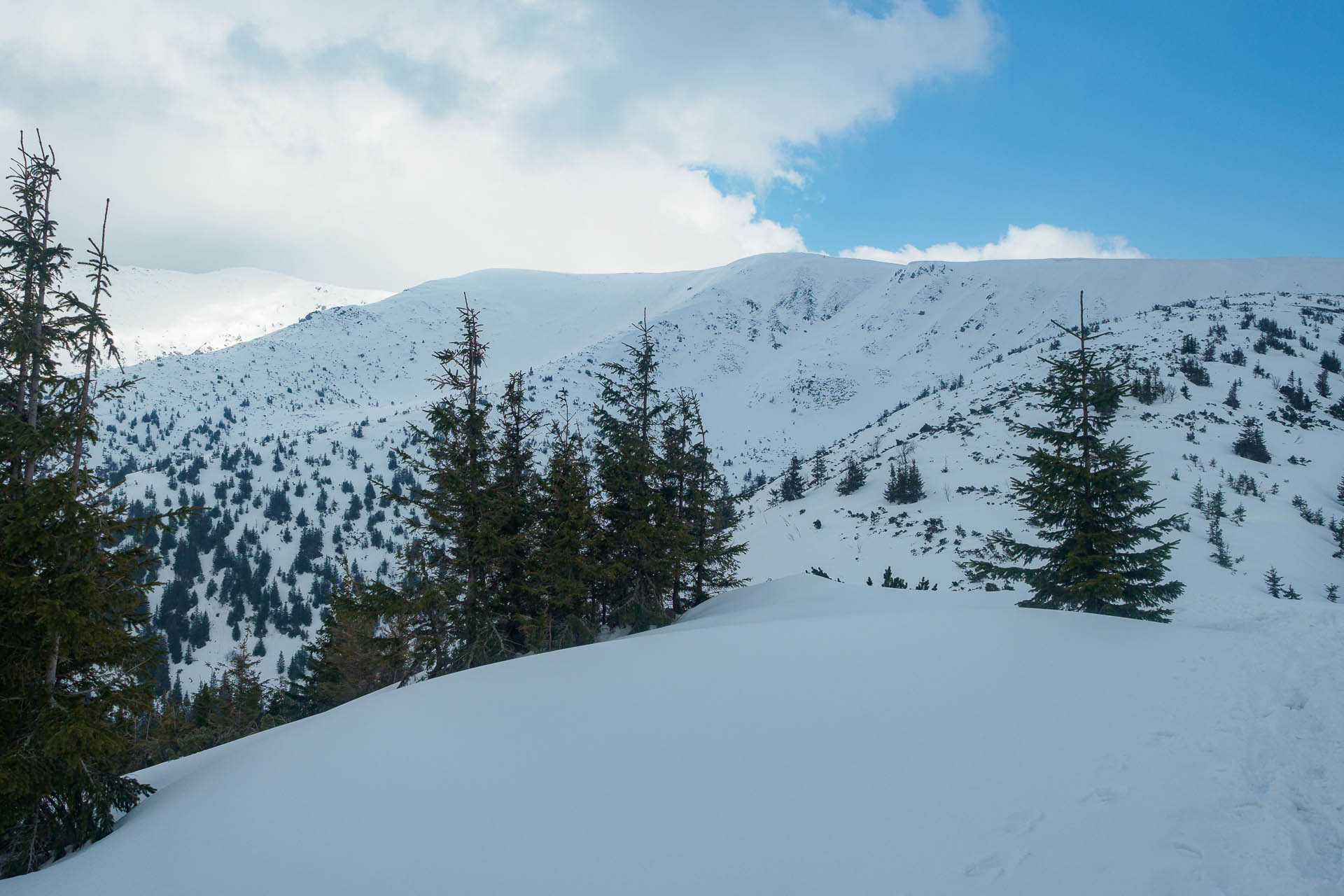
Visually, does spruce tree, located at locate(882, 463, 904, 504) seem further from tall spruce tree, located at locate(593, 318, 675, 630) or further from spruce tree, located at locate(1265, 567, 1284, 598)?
tall spruce tree, located at locate(593, 318, 675, 630)

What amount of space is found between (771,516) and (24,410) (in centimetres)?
4621

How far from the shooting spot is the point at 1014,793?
17.9 ft

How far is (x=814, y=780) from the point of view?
6059 mm

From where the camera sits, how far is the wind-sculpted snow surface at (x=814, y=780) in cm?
472

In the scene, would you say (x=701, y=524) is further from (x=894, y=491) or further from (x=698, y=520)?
(x=894, y=491)

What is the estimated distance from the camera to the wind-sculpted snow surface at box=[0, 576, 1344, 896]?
4.72 m

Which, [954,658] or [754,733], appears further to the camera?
[954,658]

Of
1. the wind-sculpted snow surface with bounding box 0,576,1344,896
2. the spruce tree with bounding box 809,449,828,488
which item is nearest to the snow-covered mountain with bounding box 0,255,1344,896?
the wind-sculpted snow surface with bounding box 0,576,1344,896

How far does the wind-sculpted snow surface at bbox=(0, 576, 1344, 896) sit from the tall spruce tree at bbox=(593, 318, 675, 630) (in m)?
6.26

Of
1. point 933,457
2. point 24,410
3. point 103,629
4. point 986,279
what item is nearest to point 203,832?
point 103,629

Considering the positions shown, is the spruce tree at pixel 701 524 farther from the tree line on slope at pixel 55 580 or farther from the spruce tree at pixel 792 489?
the spruce tree at pixel 792 489

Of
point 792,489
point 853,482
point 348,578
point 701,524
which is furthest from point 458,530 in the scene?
point 792,489

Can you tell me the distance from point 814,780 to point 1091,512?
10.2m

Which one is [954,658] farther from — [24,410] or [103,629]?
[24,410]
